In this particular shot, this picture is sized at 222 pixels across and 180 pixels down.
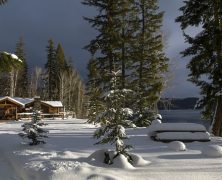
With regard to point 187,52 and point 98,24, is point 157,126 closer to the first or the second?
point 187,52

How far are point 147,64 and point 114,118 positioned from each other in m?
18.9

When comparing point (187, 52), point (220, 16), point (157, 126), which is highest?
point (220, 16)

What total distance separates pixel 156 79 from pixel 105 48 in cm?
510

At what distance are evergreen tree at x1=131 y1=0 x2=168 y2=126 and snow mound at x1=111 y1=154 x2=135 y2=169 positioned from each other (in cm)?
1661

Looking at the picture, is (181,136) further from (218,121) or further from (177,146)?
(218,121)

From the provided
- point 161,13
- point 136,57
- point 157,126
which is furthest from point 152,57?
point 157,126

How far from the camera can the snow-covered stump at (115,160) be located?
10820 mm

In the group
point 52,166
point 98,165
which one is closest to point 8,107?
point 98,165

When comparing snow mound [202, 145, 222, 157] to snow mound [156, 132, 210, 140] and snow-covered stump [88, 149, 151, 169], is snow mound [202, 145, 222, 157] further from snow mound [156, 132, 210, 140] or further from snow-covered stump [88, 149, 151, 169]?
snow mound [156, 132, 210, 140]

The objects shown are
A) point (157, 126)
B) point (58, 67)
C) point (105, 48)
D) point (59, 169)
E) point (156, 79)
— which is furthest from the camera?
point (58, 67)

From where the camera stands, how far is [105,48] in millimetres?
28109

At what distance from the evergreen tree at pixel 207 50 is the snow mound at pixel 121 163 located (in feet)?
35.5

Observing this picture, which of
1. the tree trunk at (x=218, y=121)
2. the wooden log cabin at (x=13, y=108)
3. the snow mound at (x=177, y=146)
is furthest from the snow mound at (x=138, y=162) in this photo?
the wooden log cabin at (x=13, y=108)

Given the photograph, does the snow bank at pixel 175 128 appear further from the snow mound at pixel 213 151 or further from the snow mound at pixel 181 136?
the snow mound at pixel 213 151
